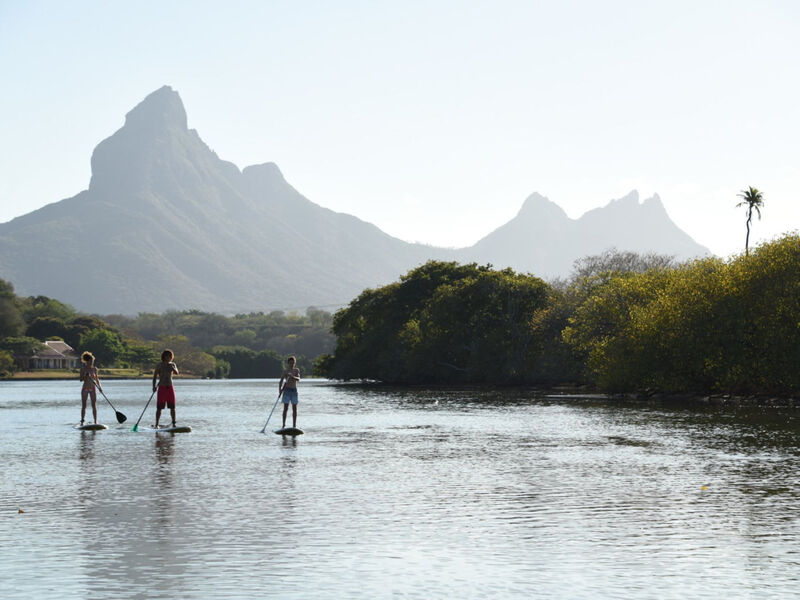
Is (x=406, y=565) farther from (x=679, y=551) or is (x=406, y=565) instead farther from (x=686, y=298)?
(x=686, y=298)

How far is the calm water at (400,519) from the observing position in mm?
10461

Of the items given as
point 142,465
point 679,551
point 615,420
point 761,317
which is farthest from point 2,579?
point 761,317

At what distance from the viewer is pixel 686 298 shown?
6825cm

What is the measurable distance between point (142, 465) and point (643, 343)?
169ft

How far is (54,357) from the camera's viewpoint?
614 feet

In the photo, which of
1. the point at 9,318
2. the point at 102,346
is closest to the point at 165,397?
the point at 9,318

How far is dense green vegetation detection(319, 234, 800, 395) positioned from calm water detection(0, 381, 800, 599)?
116 feet

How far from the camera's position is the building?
18325cm

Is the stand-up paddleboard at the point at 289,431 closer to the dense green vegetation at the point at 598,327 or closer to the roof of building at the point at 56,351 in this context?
the dense green vegetation at the point at 598,327

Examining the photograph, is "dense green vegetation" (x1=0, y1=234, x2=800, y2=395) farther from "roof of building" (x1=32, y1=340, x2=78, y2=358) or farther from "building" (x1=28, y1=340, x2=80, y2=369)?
"roof of building" (x1=32, y1=340, x2=78, y2=358)

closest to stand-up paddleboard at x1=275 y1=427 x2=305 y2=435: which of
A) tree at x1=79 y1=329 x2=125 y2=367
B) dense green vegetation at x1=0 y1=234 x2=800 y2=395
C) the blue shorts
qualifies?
the blue shorts

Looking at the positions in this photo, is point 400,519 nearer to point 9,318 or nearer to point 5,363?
point 5,363

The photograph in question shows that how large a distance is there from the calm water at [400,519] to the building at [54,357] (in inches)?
6449

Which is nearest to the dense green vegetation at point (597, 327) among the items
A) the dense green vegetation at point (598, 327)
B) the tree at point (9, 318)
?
the dense green vegetation at point (598, 327)
